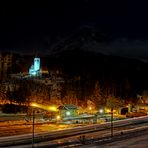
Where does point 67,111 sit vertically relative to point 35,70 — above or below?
below

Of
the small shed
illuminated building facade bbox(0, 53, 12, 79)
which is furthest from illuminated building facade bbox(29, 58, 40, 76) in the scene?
the small shed

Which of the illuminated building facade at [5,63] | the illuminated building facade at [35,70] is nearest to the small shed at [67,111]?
the illuminated building facade at [5,63]

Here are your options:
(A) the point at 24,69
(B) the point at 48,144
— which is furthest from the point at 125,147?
(A) the point at 24,69

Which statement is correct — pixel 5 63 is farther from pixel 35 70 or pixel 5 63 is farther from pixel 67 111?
pixel 67 111

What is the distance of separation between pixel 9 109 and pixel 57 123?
19896 millimetres

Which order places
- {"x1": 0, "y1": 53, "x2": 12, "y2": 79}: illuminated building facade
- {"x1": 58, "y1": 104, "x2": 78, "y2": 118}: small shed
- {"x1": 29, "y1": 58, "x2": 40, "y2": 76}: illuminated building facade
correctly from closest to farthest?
{"x1": 58, "y1": 104, "x2": 78, "y2": 118}: small shed < {"x1": 0, "y1": 53, "x2": 12, "y2": 79}: illuminated building facade < {"x1": 29, "y1": 58, "x2": 40, "y2": 76}: illuminated building facade

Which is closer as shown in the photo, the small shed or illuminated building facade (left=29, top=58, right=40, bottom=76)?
the small shed

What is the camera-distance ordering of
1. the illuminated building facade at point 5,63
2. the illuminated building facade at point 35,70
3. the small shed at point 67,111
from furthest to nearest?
the illuminated building facade at point 35,70 < the illuminated building facade at point 5,63 < the small shed at point 67,111

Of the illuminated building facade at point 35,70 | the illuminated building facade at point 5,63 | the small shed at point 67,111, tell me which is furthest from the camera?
the illuminated building facade at point 35,70

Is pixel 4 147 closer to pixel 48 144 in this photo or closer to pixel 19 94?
pixel 48 144

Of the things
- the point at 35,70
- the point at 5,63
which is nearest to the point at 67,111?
the point at 35,70

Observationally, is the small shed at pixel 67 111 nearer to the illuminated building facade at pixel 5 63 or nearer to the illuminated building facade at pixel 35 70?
the illuminated building facade at pixel 5 63

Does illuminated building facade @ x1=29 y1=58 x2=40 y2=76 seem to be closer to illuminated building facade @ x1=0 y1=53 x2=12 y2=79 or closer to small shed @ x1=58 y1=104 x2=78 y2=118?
illuminated building facade @ x1=0 y1=53 x2=12 y2=79

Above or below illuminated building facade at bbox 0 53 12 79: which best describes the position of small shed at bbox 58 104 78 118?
below
